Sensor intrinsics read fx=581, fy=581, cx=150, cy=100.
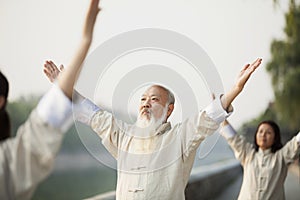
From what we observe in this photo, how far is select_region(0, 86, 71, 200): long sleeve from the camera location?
1373 mm

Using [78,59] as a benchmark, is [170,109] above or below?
below

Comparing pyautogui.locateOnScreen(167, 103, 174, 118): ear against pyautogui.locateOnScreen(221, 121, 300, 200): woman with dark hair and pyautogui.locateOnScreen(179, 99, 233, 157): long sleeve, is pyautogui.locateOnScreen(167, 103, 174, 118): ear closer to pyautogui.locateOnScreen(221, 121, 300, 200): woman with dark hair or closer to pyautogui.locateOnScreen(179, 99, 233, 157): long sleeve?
pyautogui.locateOnScreen(179, 99, 233, 157): long sleeve

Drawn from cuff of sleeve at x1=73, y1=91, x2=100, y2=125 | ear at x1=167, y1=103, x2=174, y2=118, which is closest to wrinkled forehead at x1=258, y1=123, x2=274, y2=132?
ear at x1=167, y1=103, x2=174, y2=118

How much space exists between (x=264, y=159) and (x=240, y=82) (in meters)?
0.84

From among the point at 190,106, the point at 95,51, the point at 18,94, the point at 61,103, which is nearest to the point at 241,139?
the point at 190,106

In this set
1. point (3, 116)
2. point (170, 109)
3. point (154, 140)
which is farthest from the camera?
point (170, 109)

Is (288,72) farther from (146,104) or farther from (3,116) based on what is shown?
(3,116)

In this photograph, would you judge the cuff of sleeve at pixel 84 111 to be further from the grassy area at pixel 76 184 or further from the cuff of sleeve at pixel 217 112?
the grassy area at pixel 76 184

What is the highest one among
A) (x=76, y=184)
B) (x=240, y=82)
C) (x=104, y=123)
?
(x=240, y=82)

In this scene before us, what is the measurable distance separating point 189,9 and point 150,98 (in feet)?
2.44

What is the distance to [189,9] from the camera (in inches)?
108

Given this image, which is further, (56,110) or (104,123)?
(104,123)

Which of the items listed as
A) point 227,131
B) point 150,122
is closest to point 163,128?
point 150,122

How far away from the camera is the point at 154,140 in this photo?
2.11m
